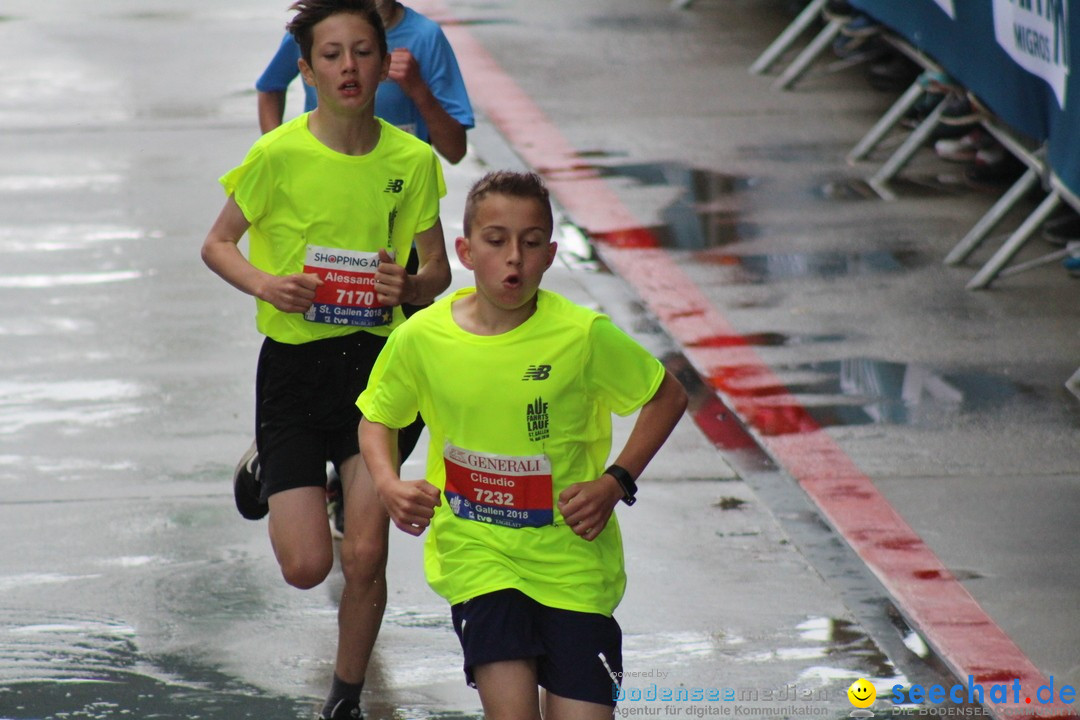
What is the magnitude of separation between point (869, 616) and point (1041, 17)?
3529 mm

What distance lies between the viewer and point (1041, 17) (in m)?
7.59

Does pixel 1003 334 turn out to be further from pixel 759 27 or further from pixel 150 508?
pixel 759 27

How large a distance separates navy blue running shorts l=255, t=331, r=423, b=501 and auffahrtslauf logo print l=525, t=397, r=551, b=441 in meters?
0.99

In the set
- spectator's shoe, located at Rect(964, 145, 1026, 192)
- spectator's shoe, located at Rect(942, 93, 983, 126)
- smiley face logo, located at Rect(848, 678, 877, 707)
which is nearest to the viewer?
smiley face logo, located at Rect(848, 678, 877, 707)

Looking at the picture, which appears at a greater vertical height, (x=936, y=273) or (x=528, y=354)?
(x=528, y=354)

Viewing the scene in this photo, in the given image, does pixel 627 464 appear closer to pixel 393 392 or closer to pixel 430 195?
pixel 393 392

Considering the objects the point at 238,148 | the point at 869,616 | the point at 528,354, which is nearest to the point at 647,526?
the point at 869,616

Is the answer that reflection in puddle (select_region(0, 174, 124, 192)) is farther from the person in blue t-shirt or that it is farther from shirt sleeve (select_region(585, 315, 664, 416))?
shirt sleeve (select_region(585, 315, 664, 416))

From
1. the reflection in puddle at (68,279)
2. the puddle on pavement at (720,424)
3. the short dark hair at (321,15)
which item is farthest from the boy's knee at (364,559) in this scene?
the reflection in puddle at (68,279)

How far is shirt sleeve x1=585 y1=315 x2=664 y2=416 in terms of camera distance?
391cm

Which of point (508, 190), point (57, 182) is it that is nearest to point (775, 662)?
point (508, 190)

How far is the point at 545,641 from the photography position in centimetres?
387

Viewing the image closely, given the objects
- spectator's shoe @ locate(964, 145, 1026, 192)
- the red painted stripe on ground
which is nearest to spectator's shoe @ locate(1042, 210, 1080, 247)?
spectator's shoe @ locate(964, 145, 1026, 192)

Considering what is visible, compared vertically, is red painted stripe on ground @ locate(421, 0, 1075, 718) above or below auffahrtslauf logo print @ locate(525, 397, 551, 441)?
below
